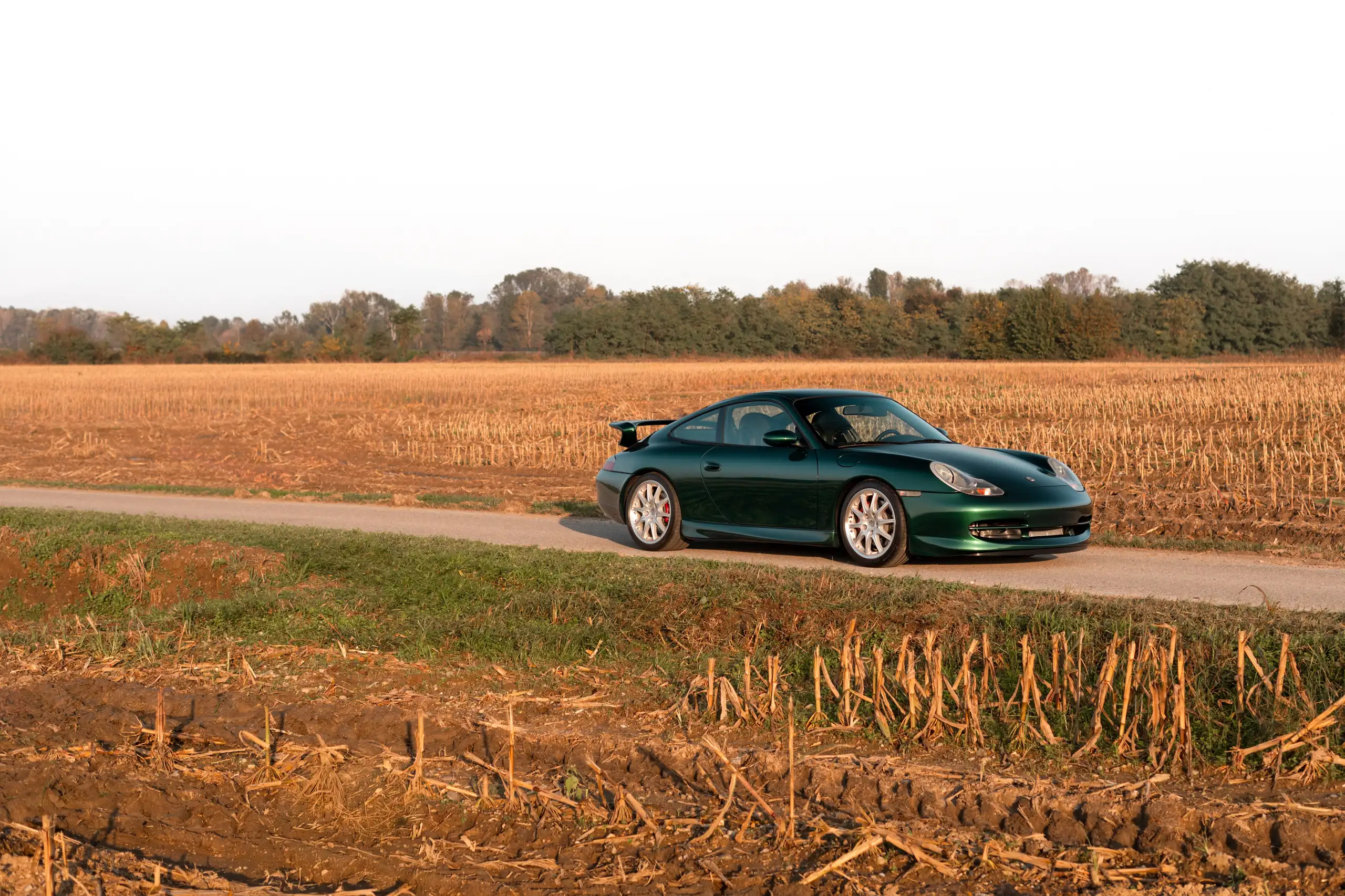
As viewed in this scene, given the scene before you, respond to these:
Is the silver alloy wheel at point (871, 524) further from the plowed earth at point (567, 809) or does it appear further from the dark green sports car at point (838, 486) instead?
the plowed earth at point (567, 809)

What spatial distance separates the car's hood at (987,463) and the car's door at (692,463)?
1.55 meters

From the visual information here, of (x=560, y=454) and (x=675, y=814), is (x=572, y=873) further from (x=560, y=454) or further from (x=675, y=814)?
(x=560, y=454)

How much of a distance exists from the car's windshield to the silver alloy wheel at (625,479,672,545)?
1.65 metres

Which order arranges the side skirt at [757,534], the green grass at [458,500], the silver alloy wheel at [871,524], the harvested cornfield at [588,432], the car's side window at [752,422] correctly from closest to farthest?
the silver alloy wheel at [871,524] < the side skirt at [757,534] < the car's side window at [752,422] < the harvested cornfield at [588,432] < the green grass at [458,500]

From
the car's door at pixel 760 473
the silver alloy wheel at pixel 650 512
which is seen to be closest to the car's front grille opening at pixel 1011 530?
the car's door at pixel 760 473

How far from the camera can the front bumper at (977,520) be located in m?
10.9

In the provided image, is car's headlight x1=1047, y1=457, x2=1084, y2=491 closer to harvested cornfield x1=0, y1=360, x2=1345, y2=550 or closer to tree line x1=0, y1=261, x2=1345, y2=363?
harvested cornfield x1=0, y1=360, x2=1345, y2=550

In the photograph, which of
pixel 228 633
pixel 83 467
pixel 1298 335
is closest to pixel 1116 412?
pixel 83 467

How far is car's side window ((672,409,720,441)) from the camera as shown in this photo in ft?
41.7

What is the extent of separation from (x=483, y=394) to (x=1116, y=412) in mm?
24018

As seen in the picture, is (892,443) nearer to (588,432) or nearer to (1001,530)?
(1001,530)

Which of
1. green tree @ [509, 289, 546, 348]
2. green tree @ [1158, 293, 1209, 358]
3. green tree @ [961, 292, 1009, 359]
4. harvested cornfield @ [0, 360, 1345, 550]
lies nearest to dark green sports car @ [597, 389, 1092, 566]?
harvested cornfield @ [0, 360, 1345, 550]

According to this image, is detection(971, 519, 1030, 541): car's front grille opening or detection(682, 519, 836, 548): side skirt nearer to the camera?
detection(971, 519, 1030, 541): car's front grille opening

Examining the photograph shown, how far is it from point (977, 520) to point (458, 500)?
8.91 metres
